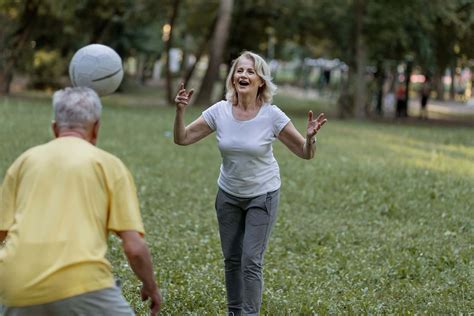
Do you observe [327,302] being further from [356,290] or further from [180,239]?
[180,239]

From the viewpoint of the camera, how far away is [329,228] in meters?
10.7

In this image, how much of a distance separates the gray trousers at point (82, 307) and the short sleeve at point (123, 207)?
284mm

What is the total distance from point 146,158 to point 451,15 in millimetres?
18085

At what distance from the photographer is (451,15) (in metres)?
31.4

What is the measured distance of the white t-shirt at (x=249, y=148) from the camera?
5.79 metres

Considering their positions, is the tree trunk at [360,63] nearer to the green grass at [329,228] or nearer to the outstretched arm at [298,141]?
the green grass at [329,228]

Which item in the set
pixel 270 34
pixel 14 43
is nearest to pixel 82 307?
pixel 270 34

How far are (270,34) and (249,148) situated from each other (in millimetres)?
33203

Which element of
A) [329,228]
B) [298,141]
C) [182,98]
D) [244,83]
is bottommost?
[329,228]

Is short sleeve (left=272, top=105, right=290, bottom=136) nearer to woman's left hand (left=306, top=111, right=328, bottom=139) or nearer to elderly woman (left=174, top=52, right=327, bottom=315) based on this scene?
elderly woman (left=174, top=52, right=327, bottom=315)

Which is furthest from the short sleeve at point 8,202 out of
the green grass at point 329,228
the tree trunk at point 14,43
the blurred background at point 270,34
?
the tree trunk at point 14,43

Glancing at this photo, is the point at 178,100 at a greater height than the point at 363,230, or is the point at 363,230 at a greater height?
the point at 178,100

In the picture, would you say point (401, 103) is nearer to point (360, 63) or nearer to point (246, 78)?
point (360, 63)

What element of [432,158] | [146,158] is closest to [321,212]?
[146,158]
